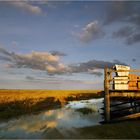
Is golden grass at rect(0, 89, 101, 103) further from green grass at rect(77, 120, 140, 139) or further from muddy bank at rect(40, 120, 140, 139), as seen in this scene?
green grass at rect(77, 120, 140, 139)

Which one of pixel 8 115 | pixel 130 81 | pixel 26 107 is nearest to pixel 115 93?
pixel 130 81

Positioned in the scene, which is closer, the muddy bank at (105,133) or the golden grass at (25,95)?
the muddy bank at (105,133)

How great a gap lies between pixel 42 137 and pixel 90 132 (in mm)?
2866

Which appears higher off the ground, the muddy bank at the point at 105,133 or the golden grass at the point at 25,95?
the golden grass at the point at 25,95

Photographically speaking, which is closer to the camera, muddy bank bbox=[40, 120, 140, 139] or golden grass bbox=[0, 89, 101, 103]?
muddy bank bbox=[40, 120, 140, 139]

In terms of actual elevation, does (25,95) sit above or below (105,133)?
above

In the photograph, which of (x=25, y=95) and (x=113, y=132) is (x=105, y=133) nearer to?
(x=113, y=132)

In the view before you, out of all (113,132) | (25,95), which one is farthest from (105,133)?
(25,95)

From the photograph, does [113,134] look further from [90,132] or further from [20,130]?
[20,130]

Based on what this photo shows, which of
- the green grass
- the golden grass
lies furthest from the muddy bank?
the golden grass

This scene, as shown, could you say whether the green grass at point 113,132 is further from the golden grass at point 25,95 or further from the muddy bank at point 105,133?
the golden grass at point 25,95

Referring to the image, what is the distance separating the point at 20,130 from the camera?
15.0m

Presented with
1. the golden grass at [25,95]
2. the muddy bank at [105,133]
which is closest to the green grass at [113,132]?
the muddy bank at [105,133]

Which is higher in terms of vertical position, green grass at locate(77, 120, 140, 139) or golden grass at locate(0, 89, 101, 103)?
golden grass at locate(0, 89, 101, 103)
